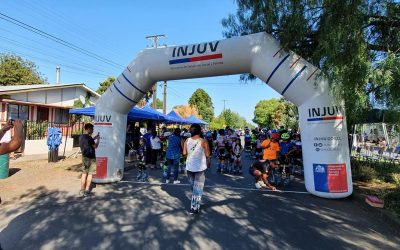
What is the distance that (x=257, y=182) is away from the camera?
9367 mm

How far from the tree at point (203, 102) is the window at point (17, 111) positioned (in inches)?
2102

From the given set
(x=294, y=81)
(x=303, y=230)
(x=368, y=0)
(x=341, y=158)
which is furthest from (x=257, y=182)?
(x=368, y=0)

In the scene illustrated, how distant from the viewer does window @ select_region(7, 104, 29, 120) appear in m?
19.4

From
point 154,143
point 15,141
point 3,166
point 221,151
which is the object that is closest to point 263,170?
point 221,151

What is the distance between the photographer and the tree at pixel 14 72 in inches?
1415

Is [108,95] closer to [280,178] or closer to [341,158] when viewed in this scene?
[280,178]

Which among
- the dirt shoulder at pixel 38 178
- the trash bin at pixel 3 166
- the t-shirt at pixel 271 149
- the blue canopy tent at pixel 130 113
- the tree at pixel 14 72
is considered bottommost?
the dirt shoulder at pixel 38 178

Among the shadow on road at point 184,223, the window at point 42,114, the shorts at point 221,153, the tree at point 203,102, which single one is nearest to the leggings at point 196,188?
the shadow on road at point 184,223

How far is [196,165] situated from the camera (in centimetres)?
655

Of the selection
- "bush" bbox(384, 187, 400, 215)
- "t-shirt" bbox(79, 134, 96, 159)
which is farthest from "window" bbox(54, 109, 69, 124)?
"bush" bbox(384, 187, 400, 215)

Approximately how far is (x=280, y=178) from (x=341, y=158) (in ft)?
9.12

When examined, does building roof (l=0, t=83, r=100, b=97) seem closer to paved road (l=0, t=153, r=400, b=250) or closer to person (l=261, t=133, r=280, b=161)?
paved road (l=0, t=153, r=400, b=250)

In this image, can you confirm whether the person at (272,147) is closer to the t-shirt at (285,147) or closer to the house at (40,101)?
the t-shirt at (285,147)

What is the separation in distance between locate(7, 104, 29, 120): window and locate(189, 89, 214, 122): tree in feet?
175
